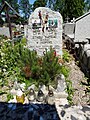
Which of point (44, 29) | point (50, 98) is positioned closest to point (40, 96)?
point (50, 98)

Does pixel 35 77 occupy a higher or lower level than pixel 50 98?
higher

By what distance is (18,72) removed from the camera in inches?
285

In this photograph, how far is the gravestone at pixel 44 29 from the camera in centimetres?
929

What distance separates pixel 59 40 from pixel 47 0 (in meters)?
59.1

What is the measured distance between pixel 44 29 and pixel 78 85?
3397 mm

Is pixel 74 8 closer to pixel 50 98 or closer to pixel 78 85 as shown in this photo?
pixel 78 85

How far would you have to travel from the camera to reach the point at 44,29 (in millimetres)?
9352

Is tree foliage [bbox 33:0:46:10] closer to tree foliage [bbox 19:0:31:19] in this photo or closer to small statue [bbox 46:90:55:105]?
tree foliage [bbox 19:0:31:19]

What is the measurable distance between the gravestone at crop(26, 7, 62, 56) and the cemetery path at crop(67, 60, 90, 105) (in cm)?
132

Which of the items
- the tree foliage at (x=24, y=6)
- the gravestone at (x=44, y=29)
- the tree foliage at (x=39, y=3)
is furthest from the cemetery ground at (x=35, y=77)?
the tree foliage at (x=24, y=6)

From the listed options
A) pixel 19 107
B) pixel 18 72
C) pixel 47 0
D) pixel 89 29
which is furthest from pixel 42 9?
pixel 47 0

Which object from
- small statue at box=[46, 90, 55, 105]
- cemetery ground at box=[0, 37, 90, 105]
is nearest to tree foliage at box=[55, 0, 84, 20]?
cemetery ground at box=[0, 37, 90, 105]

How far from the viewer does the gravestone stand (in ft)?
30.5

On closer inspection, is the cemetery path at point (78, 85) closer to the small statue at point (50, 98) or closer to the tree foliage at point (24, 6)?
the small statue at point (50, 98)
